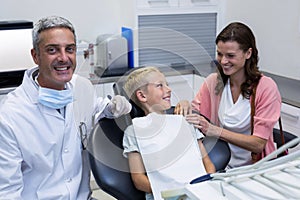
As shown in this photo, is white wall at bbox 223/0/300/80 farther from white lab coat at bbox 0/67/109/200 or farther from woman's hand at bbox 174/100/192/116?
white lab coat at bbox 0/67/109/200

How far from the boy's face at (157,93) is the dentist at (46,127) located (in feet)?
0.36

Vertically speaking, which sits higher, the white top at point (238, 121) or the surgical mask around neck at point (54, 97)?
the surgical mask around neck at point (54, 97)

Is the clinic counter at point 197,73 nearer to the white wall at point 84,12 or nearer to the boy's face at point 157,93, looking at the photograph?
the boy's face at point 157,93

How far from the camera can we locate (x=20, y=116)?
1.29 m

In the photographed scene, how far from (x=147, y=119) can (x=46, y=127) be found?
41 centimetres

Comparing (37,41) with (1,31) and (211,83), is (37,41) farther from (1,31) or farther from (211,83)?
(1,31)

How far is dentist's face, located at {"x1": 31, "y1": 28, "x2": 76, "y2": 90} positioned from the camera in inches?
51.2

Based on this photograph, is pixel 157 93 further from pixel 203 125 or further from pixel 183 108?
pixel 203 125

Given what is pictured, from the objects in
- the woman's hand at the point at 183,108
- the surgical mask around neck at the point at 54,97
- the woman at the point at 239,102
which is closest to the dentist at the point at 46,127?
the surgical mask around neck at the point at 54,97

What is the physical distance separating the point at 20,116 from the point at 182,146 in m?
0.63

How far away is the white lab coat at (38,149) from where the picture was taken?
1241 millimetres

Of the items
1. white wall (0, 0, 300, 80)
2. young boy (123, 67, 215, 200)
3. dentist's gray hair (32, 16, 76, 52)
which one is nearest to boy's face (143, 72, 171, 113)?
young boy (123, 67, 215, 200)

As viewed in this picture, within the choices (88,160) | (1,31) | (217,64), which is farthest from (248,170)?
(1,31)

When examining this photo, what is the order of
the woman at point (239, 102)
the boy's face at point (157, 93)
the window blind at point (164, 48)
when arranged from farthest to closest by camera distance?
the window blind at point (164, 48) → the woman at point (239, 102) → the boy's face at point (157, 93)
